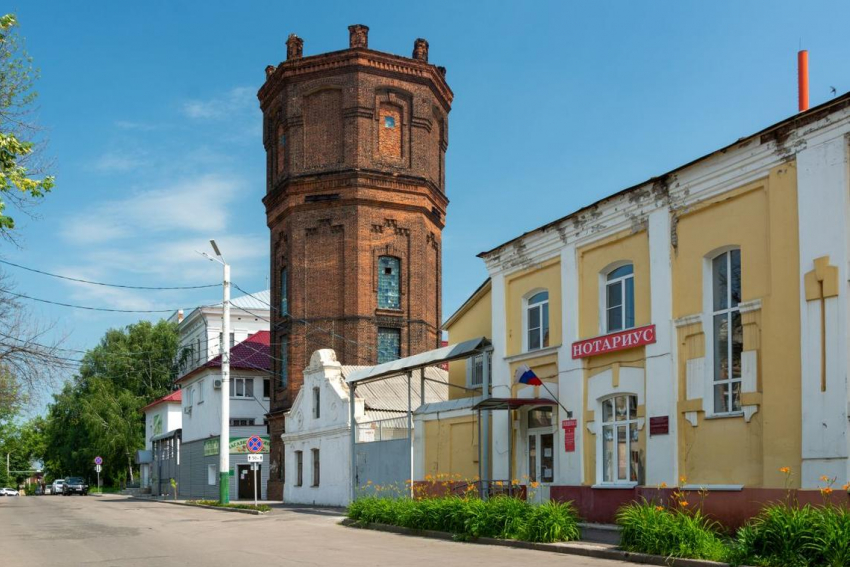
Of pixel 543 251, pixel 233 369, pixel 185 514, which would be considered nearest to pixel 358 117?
pixel 233 369

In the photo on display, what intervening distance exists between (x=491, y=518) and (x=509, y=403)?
4.63 m

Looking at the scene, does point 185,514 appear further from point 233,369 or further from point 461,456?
point 233,369

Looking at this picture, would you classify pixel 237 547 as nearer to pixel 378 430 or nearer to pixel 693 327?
pixel 693 327

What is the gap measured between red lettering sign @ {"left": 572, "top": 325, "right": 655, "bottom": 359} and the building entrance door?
2980cm

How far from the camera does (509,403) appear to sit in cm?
2197

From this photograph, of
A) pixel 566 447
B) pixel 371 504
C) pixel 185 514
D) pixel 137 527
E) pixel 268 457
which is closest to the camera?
pixel 566 447

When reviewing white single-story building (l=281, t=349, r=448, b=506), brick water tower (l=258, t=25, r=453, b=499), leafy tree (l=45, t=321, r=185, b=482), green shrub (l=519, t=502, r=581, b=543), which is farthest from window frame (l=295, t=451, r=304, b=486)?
leafy tree (l=45, t=321, r=185, b=482)

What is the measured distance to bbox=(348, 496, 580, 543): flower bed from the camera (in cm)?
1645

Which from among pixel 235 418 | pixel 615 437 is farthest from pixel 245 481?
pixel 615 437

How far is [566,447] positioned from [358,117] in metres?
25.9

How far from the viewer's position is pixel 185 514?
106ft

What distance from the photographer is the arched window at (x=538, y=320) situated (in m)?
22.9

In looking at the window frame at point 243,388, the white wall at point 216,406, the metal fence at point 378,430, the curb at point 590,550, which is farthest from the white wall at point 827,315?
the window frame at point 243,388

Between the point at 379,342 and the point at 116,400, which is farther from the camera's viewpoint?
the point at 116,400
